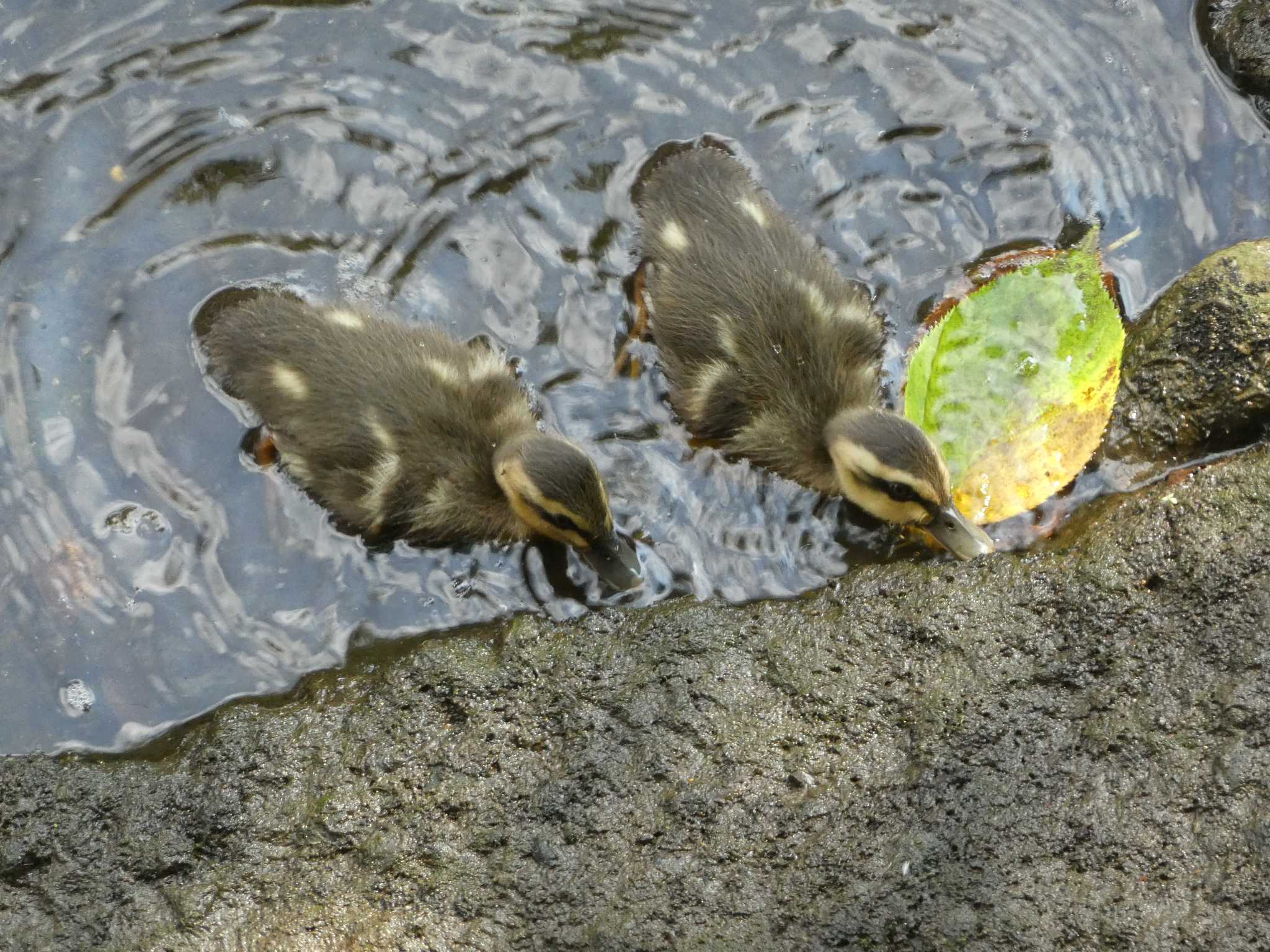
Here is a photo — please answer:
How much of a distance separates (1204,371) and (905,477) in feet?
2.50

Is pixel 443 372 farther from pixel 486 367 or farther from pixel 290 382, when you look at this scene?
pixel 290 382

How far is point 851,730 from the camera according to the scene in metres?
2.33

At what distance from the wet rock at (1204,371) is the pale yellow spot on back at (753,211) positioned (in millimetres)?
984

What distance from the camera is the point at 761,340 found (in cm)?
316

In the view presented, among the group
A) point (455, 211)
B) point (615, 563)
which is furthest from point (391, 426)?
point (455, 211)

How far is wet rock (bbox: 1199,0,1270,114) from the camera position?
3488 mm

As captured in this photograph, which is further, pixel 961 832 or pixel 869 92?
pixel 869 92

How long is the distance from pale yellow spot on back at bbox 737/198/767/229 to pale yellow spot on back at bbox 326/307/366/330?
1030 mm

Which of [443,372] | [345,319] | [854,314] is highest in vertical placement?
[345,319]

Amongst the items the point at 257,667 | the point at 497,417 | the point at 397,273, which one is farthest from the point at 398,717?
the point at 397,273

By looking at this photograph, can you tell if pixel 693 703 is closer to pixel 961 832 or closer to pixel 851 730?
pixel 851 730

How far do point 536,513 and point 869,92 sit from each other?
1660 mm

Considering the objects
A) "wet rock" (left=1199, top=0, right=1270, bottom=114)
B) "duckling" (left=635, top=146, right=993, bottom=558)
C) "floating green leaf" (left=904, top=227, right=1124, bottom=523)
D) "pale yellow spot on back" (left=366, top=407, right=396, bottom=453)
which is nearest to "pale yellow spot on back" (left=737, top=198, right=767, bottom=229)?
"duckling" (left=635, top=146, right=993, bottom=558)

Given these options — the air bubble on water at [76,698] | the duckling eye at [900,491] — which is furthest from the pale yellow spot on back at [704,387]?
the air bubble on water at [76,698]
